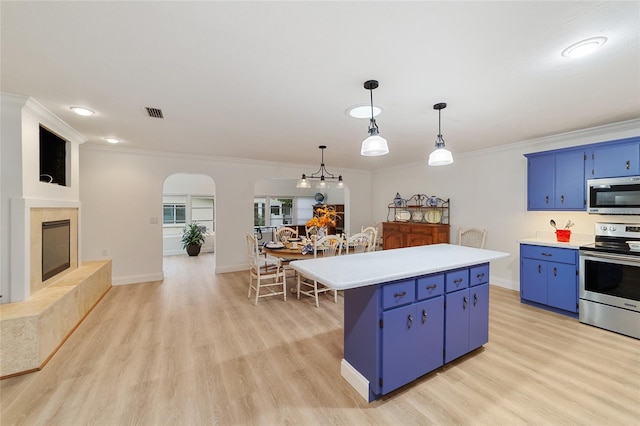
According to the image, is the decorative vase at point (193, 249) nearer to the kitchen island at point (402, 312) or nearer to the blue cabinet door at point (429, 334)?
the kitchen island at point (402, 312)

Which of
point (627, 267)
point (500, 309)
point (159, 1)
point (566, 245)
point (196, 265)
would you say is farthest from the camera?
point (196, 265)

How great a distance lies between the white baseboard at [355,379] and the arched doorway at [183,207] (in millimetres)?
→ 7299

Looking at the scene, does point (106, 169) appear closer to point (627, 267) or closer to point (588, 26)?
point (588, 26)

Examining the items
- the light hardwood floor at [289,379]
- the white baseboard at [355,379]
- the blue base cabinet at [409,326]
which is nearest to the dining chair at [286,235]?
the light hardwood floor at [289,379]

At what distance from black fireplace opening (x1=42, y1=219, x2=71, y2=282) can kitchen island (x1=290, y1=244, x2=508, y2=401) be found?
9.76ft

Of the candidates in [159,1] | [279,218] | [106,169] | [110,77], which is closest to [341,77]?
[159,1]

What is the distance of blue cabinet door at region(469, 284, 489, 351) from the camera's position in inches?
94.7

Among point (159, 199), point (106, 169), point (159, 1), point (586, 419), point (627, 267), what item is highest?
point (159, 1)

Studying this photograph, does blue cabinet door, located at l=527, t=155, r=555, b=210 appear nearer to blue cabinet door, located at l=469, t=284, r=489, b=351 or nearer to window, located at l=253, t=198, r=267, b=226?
blue cabinet door, located at l=469, t=284, r=489, b=351

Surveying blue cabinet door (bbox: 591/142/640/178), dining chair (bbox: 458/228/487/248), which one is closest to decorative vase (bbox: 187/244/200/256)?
dining chair (bbox: 458/228/487/248)

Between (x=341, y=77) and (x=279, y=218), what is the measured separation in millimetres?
8518

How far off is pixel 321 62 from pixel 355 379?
238 cm

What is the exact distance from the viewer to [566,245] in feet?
10.8

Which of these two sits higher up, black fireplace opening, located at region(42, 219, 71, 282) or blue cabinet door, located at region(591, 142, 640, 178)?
blue cabinet door, located at region(591, 142, 640, 178)
